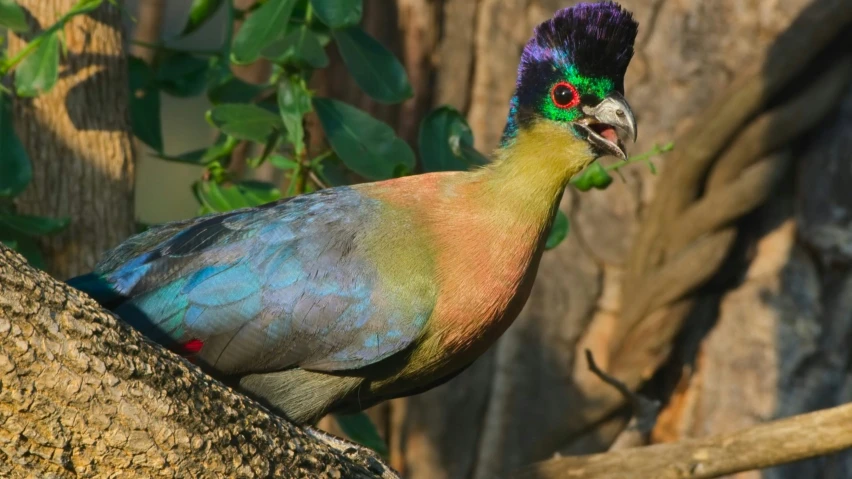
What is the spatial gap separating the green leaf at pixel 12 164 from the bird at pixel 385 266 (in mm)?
282

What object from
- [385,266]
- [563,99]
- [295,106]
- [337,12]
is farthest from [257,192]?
[563,99]

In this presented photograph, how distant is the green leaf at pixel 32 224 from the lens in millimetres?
2566

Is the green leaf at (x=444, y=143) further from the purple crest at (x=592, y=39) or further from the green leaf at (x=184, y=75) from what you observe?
the green leaf at (x=184, y=75)

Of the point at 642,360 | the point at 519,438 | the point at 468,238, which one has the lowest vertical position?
the point at 519,438

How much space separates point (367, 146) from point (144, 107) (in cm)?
74

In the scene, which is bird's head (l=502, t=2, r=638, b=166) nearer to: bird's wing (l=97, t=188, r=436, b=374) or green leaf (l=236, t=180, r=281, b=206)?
bird's wing (l=97, t=188, r=436, b=374)

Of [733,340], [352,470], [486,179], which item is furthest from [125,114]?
[733,340]

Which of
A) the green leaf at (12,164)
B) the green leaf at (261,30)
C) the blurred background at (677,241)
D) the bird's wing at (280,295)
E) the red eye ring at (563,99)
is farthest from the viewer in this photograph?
the blurred background at (677,241)

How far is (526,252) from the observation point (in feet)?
7.83

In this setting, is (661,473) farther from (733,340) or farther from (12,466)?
(12,466)

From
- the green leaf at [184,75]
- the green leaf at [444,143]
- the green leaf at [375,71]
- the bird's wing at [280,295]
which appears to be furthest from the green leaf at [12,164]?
the green leaf at [444,143]

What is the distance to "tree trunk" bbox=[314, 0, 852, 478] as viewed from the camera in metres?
3.37

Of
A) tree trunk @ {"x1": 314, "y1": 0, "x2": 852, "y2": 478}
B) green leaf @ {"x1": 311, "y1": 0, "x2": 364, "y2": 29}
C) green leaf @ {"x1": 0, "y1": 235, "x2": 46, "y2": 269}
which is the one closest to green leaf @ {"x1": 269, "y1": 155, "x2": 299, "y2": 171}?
green leaf @ {"x1": 311, "y1": 0, "x2": 364, "y2": 29}

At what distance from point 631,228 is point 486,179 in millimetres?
1181
